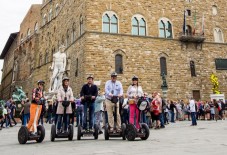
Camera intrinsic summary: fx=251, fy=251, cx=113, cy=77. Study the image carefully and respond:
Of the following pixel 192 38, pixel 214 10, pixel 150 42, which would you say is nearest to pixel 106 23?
pixel 150 42

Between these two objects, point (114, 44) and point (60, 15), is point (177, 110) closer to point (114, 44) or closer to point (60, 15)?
point (114, 44)

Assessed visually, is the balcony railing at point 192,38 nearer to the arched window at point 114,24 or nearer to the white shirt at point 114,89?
the arched window at point 114,24

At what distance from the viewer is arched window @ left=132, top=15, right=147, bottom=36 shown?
1991 centimetres

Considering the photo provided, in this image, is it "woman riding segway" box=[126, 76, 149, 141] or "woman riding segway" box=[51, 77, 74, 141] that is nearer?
"woman riding segway" box=[126, 76, 149, 141]

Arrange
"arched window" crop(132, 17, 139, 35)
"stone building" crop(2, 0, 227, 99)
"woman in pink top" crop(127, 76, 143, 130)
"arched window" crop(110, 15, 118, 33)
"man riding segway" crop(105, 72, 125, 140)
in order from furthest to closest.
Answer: "arched window" crop(132, 17, 139, 35)
"arched window" crop(110, 15, 118, 33)
"stone building" crop(2, 0, 227, 99)
"man riding segway" crop(105, 72, 125, 140)
"woman in pink top" crop(127, 76, 143, 130)

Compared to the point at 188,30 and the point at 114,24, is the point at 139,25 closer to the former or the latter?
the point at 114,24

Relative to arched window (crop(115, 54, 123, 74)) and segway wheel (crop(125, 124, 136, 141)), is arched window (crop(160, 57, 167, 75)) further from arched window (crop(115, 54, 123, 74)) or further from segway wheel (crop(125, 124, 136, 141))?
segway wheel (crop(125, 124, 136, 141))

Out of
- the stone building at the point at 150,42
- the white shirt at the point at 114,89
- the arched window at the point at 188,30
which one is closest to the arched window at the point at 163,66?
the stone building at the point at 150,42

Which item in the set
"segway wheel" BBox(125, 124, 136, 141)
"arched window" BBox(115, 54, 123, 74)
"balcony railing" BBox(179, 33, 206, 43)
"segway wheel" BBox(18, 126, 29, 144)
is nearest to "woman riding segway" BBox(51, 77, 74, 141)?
"segway wheel" BBox(18, 126, 29, 144)

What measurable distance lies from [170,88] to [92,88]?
46.6 ft

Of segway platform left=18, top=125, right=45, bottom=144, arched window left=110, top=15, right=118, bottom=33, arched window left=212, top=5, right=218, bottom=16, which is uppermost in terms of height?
arched window left=212, top=5, right=218, bottom=16

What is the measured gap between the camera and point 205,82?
21.1 meters

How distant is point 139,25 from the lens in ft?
65.9

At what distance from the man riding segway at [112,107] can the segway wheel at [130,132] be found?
0.71 ft
